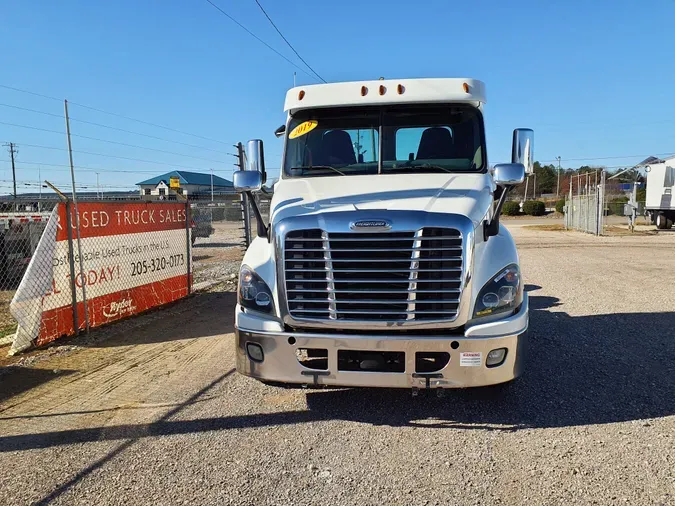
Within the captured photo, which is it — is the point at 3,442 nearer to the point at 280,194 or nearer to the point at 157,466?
the point at 157,466

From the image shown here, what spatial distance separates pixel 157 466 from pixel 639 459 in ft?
10.2

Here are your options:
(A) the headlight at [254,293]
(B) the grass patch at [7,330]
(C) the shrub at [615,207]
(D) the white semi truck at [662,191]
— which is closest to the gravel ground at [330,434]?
(A) the headlight at [254,293]

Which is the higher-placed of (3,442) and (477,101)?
(477,101)

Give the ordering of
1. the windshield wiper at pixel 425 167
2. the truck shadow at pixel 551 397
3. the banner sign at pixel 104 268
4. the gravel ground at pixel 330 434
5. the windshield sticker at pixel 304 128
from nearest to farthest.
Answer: the gravel ground at pixel 330 434 < the truck shadow at pixel 551 397 < the windshield wiper at pixel 425 167 < the windshield sticker at pixel 304 128 < the banner sign at pixel 104 268

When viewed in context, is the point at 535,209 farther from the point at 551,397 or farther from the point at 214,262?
the point at 551,397

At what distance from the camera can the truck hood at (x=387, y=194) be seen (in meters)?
3.97

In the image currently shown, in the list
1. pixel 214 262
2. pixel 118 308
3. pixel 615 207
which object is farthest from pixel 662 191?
pixel 118 308

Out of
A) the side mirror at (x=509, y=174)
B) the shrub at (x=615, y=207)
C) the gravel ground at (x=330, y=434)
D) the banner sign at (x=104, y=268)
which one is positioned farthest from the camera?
the shrub at (x=615, y=207)

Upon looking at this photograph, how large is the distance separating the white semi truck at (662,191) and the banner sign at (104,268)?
2673cm

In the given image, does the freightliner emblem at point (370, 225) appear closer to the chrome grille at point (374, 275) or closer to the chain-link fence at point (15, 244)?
the chrome grille at point (374, 275)

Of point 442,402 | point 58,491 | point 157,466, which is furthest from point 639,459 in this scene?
point 58,491

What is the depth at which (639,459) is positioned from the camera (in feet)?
11.4

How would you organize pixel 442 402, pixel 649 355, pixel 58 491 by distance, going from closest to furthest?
pixel 58 491 → pixel 442 402 → pixel 649 355

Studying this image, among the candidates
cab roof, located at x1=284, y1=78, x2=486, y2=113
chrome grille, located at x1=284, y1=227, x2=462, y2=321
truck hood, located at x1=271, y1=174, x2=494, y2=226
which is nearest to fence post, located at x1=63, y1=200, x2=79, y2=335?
truck hood, located at x1=271, y1=174, x2=494, y2=226
